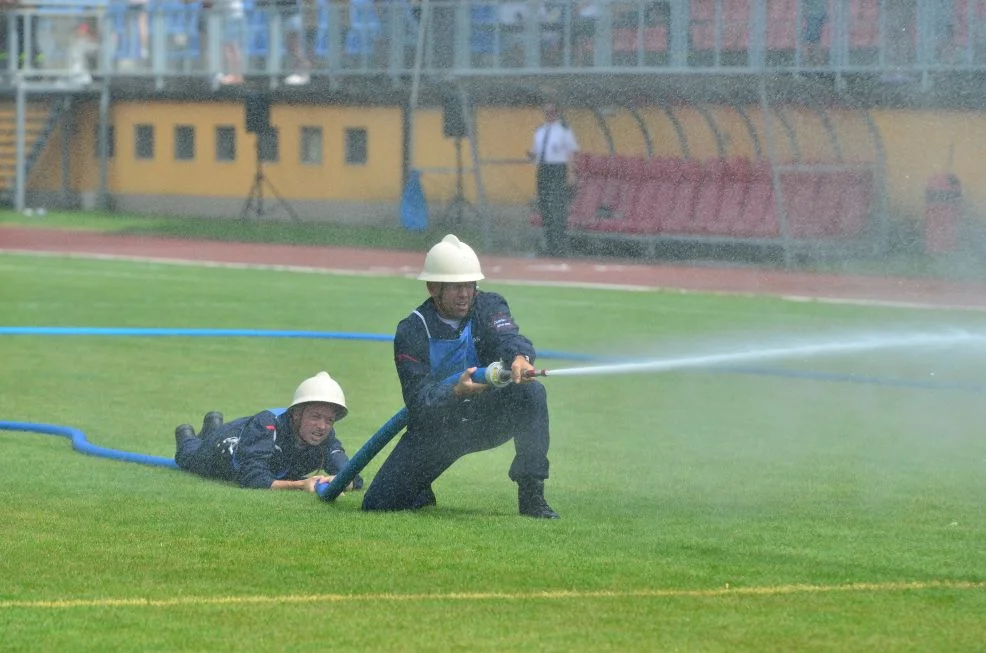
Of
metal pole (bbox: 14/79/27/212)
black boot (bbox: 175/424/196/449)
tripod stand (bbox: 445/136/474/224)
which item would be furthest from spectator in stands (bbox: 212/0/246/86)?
black boot (bbox: 175/424/196/449)

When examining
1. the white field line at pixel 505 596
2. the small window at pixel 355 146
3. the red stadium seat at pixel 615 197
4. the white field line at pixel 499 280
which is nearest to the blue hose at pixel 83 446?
the white field line at pixel 505 596

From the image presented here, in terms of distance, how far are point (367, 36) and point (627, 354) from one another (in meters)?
18.9

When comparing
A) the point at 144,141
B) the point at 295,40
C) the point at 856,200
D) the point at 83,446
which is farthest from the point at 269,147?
the point at 83,446

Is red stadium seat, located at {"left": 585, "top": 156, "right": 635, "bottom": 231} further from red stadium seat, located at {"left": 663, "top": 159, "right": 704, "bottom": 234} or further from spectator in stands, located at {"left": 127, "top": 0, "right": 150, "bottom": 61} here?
spectator in stands, located at {"left": 127, "top": 0, "right": 150, "bottom": 61}

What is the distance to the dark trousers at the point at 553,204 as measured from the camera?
102 feet

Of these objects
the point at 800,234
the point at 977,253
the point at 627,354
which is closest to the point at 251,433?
the point at 627,354

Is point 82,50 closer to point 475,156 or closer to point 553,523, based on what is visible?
point 475,156

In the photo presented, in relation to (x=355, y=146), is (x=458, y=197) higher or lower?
lower

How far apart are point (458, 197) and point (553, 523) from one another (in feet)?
89.8

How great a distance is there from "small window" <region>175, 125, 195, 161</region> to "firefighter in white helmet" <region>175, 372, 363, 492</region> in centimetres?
3339

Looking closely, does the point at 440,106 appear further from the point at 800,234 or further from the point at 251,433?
the point at 251,433

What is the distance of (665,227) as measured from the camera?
3053 cm

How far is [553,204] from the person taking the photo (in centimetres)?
3147

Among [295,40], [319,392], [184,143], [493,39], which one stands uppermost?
[295,40]
